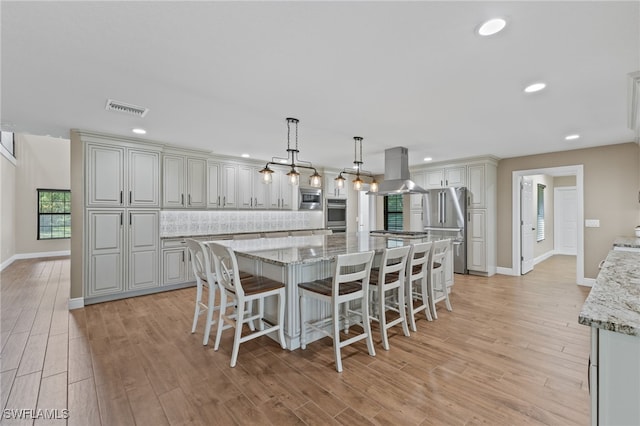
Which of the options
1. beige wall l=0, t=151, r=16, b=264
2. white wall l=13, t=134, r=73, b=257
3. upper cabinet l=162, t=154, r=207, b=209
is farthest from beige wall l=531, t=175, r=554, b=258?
white wall l=13, t=134, r=73, b=257

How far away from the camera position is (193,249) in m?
2.96

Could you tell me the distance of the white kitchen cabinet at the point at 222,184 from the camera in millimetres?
5387

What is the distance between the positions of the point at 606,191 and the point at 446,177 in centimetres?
253

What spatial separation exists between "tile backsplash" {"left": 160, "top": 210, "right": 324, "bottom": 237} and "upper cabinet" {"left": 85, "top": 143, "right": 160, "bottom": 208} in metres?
0.50

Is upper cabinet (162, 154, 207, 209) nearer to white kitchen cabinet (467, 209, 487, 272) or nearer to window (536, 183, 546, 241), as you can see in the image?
white kitchen cabinet (467, 209, 487, 272)

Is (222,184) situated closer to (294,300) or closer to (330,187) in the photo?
(330,187)

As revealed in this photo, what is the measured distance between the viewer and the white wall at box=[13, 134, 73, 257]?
25.8ft

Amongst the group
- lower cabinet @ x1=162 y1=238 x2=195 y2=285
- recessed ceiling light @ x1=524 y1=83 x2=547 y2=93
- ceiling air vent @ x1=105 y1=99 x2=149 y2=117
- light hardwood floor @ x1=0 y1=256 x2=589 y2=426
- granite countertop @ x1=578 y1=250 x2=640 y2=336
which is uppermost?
ceiling air vent @ x1=105 y1=99 x2=149 y2=117

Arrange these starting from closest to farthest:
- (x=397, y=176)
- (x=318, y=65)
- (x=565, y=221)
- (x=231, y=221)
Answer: (x=318, y=65) < (x=397, y=176) < (x=231, y=221) < (x=565, y=221)

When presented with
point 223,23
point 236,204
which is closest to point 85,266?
point 236,204

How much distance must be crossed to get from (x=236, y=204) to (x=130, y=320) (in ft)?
9.17

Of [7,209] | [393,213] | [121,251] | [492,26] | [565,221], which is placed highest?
[492,26]

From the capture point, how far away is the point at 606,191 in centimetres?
477

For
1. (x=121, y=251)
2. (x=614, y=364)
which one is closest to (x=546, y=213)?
(x=614, y=364)
